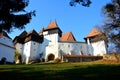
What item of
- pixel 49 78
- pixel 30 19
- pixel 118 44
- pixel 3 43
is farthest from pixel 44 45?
pixel 49 78

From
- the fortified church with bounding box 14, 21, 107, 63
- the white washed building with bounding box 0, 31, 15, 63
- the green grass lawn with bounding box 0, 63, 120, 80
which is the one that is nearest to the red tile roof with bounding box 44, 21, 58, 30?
the fortified church with bounding box 14, 21, 107, 63

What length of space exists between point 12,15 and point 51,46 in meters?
42.5

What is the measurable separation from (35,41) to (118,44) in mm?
32160

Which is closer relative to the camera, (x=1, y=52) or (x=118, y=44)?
(x=118, y=44)

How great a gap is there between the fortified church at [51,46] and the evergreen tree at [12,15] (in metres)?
38.6

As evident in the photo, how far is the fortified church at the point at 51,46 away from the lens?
190 ft

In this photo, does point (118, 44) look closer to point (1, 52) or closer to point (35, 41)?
point (1, 52)

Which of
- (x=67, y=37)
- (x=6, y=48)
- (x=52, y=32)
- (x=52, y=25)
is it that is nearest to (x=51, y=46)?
(x=52, y=32)

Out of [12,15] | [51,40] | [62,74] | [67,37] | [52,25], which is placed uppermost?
[52,25]

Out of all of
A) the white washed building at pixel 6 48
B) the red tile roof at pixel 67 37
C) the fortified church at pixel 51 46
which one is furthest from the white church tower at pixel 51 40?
the white washed building at pixel 6 48

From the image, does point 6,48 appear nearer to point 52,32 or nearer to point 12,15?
point 52,32

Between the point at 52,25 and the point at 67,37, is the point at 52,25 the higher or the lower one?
the higher one

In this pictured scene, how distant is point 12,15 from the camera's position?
56.4 feet

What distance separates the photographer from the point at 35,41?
59.7 m
